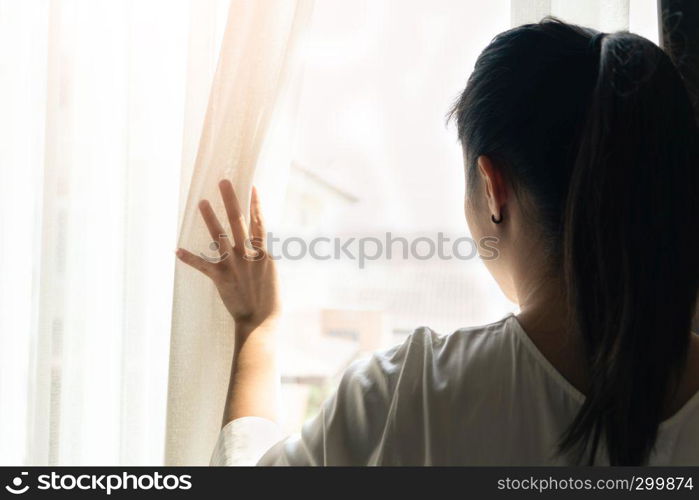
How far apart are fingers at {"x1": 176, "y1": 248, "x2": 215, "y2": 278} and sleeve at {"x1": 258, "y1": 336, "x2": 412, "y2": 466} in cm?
22

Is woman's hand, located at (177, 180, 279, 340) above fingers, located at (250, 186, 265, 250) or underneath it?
underneath

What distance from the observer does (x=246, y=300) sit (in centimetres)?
86

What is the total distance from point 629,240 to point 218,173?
46 cm

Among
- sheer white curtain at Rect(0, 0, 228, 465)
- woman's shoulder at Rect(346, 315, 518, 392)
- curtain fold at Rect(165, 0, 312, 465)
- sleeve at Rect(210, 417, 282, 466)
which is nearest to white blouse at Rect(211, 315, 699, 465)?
woman's shoulder at Rect(346, 315, 518, 392)

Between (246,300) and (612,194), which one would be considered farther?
(246,300)

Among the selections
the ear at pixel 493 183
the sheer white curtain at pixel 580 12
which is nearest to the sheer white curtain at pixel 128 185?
the sheer white curtain at pixel 580 12

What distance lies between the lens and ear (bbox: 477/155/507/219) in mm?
731

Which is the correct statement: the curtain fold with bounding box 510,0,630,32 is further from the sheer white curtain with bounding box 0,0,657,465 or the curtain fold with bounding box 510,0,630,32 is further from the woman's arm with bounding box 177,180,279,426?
the woman's arm with bounding box 177,180,279,426

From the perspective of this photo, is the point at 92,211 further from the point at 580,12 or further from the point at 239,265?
the point at 580,12

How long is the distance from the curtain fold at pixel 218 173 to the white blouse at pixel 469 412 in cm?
21

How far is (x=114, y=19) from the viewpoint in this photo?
0.89 meters

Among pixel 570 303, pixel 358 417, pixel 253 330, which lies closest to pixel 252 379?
pixel 253 330
